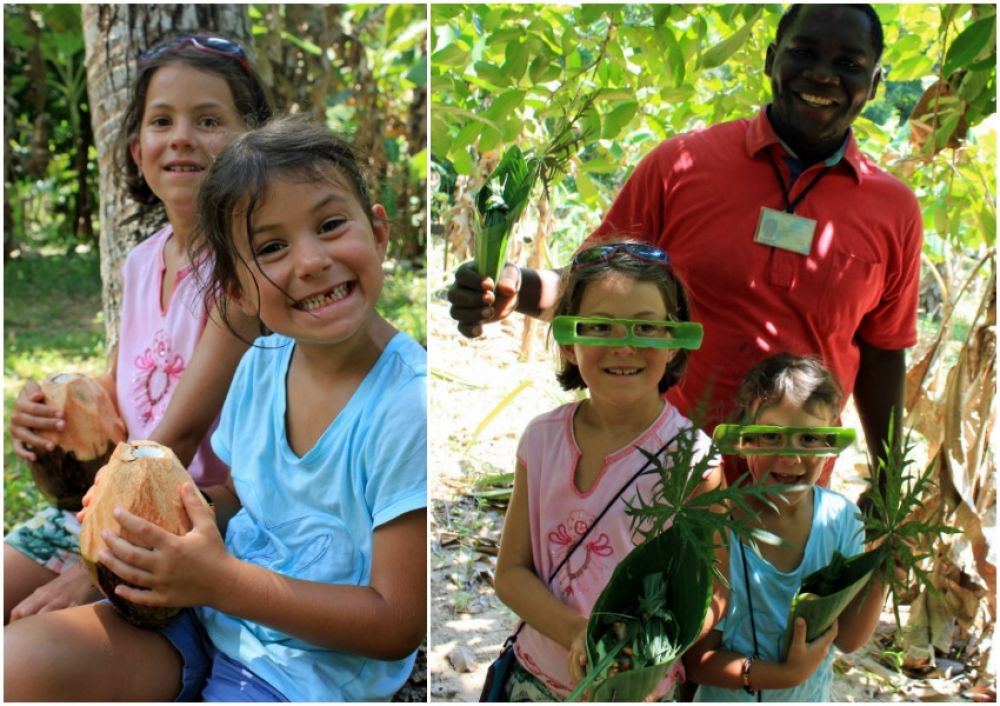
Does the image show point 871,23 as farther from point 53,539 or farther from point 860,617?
point 53,539

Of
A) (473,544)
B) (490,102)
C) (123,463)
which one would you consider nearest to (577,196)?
(490,102)

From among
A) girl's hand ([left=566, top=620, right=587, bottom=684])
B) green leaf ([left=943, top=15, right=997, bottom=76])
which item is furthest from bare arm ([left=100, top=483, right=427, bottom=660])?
green leaf ([left=943, top=15, right=997, bottom=76])

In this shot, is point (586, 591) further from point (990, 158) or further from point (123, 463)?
point (990, 158)

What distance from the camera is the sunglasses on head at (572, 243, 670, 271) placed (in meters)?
1.61

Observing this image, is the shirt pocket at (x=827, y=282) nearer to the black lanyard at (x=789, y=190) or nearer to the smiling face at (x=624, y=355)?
the black lanyard at (x=789, y=190)

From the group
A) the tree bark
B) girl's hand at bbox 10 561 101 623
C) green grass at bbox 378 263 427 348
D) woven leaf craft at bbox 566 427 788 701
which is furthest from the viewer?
green grass at bbox 378 263 427 348

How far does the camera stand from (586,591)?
1.59 metres

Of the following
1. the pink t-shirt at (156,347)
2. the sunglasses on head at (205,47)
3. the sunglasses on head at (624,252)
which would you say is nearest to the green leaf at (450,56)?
the sunglasses on head at (205,47)

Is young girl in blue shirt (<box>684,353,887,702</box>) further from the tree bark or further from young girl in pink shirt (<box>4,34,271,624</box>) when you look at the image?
the tree bark

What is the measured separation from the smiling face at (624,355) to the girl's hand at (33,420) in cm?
99

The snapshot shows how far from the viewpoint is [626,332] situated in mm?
1563

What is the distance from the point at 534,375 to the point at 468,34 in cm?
69

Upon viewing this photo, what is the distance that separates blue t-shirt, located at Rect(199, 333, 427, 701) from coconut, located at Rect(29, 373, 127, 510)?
1.09 ft

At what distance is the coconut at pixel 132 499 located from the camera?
150 cm
